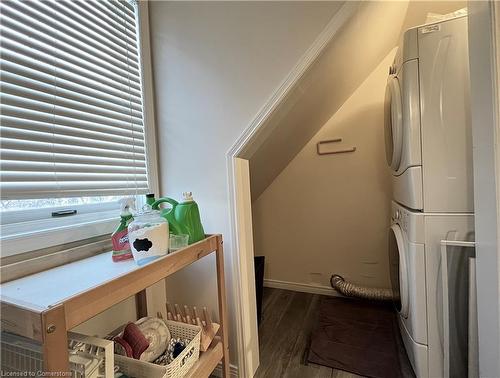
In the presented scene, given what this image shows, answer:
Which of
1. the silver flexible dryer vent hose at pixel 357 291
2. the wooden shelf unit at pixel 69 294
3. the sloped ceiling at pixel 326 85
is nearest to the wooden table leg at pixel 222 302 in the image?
the wooden shelf unit at pixel 69 294

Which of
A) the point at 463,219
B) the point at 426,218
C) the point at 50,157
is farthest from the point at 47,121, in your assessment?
the point at 463,219

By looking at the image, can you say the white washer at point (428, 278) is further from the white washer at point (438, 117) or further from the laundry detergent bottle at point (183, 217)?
the laundry detergent bottle at point (183, 217)

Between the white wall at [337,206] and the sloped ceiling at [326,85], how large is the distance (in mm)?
140

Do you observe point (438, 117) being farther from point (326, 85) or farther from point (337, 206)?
point (337, 206)

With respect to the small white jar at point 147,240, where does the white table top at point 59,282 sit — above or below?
below

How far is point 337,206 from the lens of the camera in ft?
7.18

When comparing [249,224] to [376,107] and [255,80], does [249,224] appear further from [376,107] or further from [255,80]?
[376,107]

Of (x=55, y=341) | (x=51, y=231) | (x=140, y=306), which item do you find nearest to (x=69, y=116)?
(x=51, y=231)

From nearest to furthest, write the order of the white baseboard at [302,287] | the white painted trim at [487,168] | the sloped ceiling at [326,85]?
the white painted trim at [487,168] < the sloped ceiling at [326,85] < the white baseboard at [302,287]

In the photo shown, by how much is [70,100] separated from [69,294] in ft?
2.65

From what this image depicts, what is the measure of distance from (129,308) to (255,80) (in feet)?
4.42

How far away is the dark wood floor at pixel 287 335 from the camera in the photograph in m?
1.38

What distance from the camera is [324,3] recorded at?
103 cm

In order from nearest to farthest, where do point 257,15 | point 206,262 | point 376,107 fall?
point 257,15, point 206,262, point 376,107
